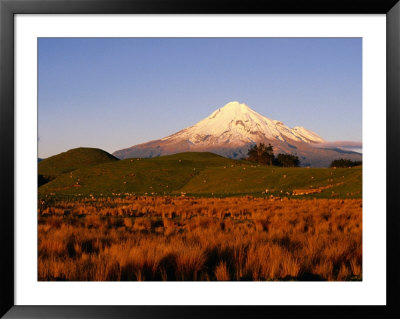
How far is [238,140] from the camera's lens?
27531mm

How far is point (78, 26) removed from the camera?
4773 mm

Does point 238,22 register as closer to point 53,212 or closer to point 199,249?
point 199,249

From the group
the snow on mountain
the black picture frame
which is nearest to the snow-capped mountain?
the snow on mountain

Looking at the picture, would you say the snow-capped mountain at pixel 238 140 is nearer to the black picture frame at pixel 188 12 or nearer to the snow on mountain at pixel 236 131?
the snow on mountain at pixel 236 131

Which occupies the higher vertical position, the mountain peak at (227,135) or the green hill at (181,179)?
the mountain peak at (227,135)

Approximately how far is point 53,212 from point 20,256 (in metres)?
3.49

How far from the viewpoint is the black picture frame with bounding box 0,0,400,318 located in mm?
4098

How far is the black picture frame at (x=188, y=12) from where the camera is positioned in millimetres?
4098

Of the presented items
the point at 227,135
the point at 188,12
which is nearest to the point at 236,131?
the point at 227,135

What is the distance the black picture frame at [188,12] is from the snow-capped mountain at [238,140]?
8.82 feet

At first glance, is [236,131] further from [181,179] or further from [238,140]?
[238,140]

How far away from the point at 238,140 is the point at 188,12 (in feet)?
76.3

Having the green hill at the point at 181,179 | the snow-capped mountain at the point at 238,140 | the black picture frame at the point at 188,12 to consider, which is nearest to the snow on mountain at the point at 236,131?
the snow-capped mountain at the point at 238,140

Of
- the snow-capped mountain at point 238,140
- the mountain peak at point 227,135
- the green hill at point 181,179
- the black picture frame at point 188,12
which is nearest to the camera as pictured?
the black picture frame at point 188,12
